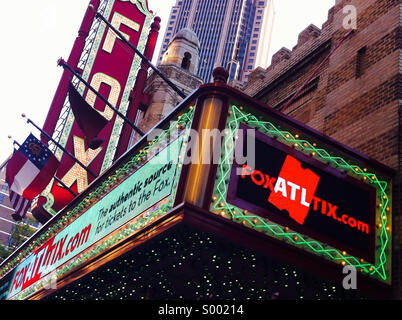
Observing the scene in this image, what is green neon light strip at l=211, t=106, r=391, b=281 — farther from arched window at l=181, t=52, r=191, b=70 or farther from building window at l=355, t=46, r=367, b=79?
arched window at l=181, t=52, r=191, b=70

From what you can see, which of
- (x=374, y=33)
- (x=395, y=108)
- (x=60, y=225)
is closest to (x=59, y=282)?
(x=60, y=225)

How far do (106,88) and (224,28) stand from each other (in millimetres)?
147144

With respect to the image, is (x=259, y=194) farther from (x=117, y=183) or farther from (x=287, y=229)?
(x=117, y=183)

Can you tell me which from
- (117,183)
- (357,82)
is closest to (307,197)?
(117,183)

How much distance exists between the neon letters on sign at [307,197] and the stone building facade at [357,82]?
0.82 metres

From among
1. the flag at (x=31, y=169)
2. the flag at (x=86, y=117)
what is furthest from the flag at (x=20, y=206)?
the flag at (x=86, y=117)

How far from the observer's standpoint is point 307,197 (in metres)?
7.45

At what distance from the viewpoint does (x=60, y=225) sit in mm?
11953

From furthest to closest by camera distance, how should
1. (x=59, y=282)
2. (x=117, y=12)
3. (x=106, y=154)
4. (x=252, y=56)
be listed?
(x=252, y=56) < (x=117, y=12) < (x=106, y=154) < (x=59, y=282)

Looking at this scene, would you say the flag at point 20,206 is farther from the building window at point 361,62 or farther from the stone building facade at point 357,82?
the building window at point 361,62

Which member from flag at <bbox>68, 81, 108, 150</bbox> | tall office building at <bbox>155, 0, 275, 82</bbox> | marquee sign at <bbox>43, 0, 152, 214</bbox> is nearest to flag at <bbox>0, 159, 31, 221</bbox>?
marquee sign at <bbox>43, 0, 152, 214</bbox>

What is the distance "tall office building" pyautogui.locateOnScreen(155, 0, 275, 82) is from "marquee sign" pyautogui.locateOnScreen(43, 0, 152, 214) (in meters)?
135
